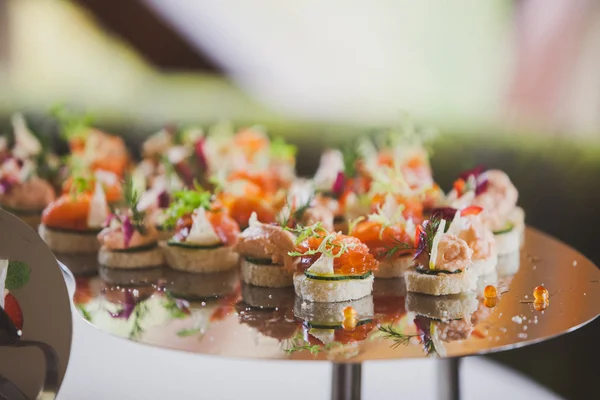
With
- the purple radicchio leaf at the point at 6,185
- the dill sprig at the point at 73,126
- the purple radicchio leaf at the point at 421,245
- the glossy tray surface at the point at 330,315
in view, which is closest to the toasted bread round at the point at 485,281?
the glossy tray surface at the point at 330,315

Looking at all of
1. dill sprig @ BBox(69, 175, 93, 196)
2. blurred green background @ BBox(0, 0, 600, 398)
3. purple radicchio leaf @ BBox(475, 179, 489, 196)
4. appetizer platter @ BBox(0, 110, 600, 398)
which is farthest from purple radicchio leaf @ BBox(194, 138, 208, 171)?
purple radicchio leaf @ BBox(475, 179, 489, 196)

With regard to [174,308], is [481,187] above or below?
above

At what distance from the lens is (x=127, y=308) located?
112 inches

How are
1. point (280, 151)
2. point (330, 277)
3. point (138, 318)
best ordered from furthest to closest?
point (280, 151), point (330, 277), point (138, 318)

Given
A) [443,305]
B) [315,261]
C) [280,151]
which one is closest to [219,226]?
[315,261]

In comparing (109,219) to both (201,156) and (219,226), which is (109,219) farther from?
(201,156)

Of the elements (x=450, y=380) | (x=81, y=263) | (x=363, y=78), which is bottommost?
(x=450, y=380)

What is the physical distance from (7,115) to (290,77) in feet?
8.46

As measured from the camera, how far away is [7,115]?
784cm

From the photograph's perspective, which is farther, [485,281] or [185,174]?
[185,174]

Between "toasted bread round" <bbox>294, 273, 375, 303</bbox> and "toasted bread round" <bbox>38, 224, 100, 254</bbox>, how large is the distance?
1.18 metres

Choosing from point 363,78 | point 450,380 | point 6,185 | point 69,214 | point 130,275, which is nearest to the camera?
point 130,275

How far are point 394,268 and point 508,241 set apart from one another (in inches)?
26.9

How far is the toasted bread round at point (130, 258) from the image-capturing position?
3.40 meters
